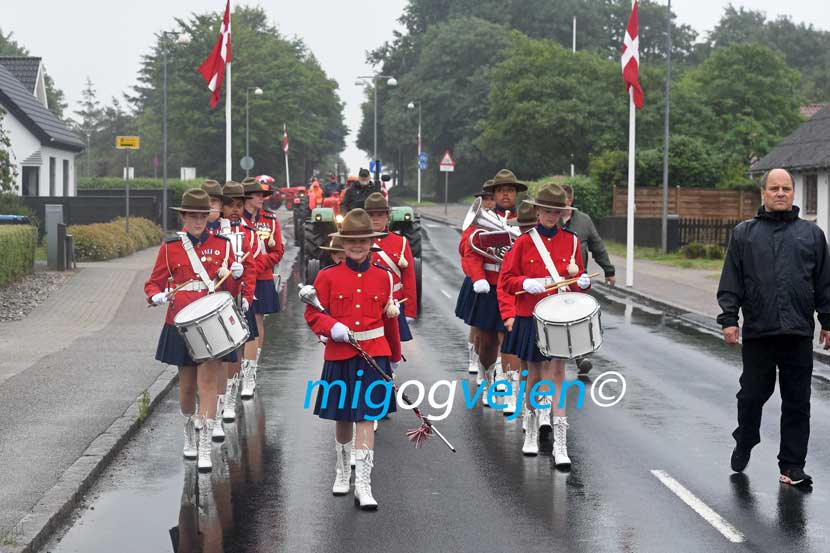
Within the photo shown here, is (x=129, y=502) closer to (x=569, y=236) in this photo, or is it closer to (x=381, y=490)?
(x=381, y=490)

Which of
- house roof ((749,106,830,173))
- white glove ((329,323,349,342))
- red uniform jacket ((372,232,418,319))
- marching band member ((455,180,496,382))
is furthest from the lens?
house roof ((749,106,830,173))

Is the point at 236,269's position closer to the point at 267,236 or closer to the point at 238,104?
the point at 267,236

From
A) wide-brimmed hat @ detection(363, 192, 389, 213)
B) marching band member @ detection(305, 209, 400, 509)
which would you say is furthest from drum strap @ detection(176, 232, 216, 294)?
wide-brimmed hat @ detection(363, 192, 389, 213)

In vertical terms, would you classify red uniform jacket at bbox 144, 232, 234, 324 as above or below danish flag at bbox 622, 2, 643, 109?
below

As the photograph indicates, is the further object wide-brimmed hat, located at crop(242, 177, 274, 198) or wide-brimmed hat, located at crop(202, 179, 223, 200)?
wide-brimmed hat, located at crop(242, 177, 274, 198)

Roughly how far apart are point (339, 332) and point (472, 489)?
1.47m

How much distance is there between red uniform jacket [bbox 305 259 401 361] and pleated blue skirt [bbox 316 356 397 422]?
0.25 feet

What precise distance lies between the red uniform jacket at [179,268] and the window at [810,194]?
1250 inches

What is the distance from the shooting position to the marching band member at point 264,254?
1151 centimetres

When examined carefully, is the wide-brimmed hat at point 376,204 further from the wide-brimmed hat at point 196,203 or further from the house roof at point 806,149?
the house roof at point 806,149

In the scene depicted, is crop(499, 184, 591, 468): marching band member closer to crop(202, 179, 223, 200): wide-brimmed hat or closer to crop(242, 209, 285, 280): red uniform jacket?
crop(202, 179, 223, 200): wide-brimmed hat

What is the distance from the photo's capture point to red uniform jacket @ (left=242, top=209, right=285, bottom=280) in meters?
11.3

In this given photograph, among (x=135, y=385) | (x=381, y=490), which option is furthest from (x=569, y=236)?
(x=135, y=385)

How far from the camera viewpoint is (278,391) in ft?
40.8
